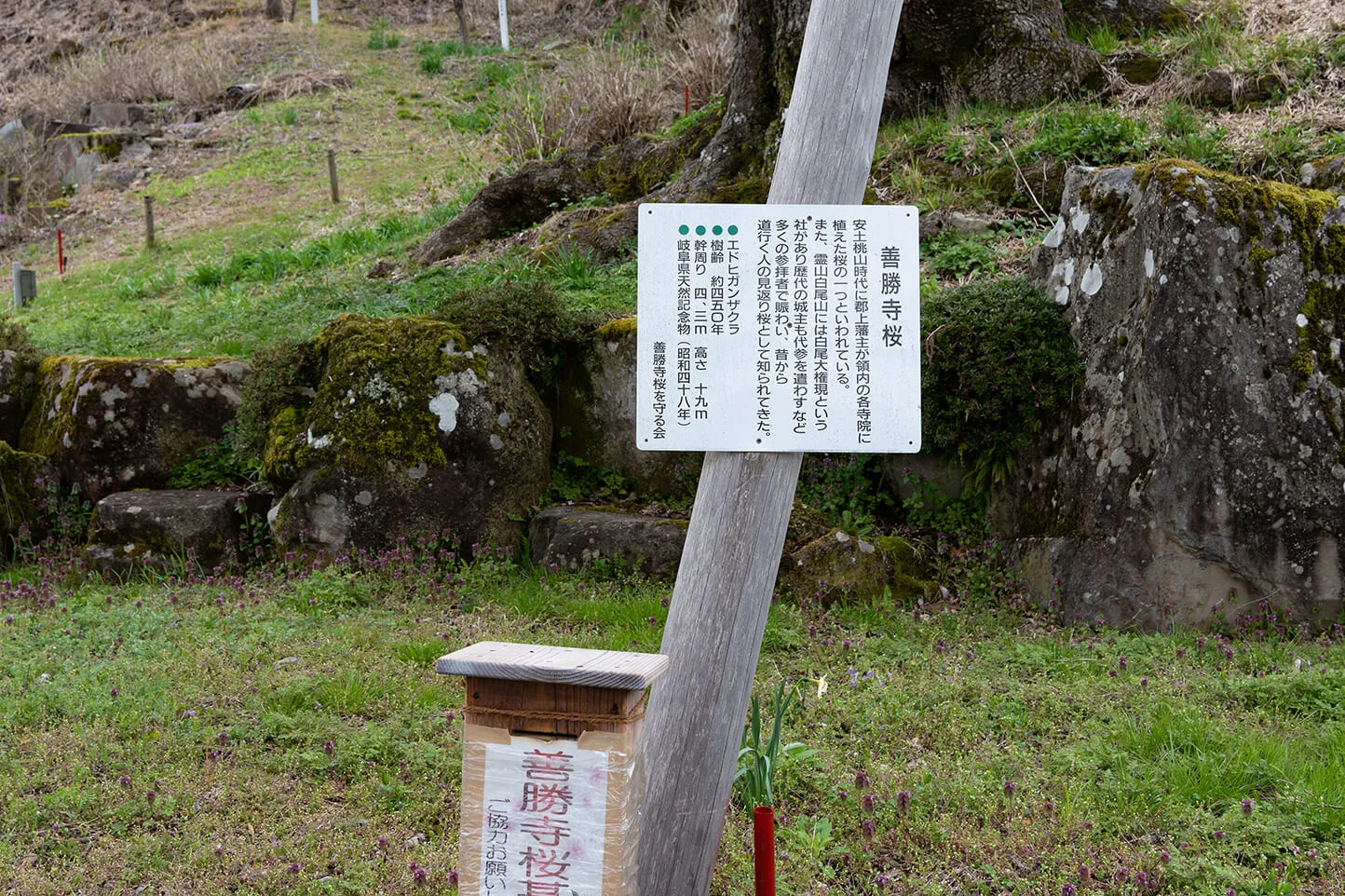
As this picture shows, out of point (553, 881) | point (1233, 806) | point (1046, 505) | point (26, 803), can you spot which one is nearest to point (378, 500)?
point (26, 803)

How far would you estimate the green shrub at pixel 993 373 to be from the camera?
5.58 m

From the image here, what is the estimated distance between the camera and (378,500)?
6.03m

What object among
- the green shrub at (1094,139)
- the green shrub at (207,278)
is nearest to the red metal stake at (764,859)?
the green shrub at (1094,139)

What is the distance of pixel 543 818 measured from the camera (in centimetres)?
233

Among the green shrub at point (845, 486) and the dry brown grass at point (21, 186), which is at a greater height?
the dry brown grass at point (21, 186)

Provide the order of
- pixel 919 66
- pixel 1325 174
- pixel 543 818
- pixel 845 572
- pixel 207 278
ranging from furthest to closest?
1. pixel 207 278
2. pixel 919 66
3. pixel 1325 174
4. pixel 845 572
5. pixel 543 818

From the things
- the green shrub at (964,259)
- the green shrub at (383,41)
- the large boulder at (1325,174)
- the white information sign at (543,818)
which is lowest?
the white information sign at (543,818)

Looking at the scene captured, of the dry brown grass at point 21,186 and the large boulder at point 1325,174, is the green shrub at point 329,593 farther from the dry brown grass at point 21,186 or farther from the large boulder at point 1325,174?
the dry brown grass at point 21,186

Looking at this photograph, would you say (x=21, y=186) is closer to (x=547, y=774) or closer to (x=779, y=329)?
(x=779, y=329)

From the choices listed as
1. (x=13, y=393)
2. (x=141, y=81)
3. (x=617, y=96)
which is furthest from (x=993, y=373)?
(x=141, y=81)

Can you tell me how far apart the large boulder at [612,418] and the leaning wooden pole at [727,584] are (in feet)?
10.7

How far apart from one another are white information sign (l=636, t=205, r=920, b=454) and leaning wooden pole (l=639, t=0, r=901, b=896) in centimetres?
13

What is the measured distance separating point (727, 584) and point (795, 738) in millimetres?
1179

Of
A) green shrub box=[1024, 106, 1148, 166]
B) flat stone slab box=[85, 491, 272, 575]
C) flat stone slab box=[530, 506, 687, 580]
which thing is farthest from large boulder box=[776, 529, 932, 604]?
green shrub box=[1024, 106, 1148, 166]
